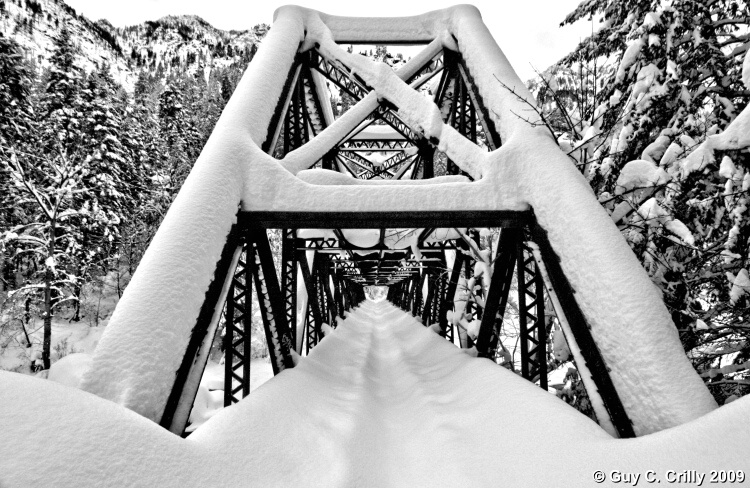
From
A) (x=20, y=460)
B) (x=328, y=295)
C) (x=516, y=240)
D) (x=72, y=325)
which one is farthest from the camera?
(x=72, y=325)

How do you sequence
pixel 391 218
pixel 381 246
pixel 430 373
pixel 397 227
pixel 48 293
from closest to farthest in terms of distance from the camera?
pixel 391 218
pixel 397 227
pixel 430 373
pixel 381 246
pixel 48 293

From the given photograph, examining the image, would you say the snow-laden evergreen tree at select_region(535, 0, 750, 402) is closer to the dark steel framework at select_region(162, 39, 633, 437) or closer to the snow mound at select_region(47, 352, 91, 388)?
the dark steel framework at select_region(162, 39, 633, 437)

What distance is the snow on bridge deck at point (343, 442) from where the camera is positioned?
1.44 meters

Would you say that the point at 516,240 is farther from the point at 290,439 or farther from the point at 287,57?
the point at 287,57

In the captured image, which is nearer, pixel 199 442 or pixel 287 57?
pixel 199 442

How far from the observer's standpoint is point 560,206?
2861mm

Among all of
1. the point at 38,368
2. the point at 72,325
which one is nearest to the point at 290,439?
the point at 38,368

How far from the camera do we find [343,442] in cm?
277

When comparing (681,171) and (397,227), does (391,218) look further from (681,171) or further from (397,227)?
(681,171)

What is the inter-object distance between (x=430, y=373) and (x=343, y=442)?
2480 mm

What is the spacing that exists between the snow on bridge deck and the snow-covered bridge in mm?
15

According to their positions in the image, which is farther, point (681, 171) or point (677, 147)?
point (677, 147)

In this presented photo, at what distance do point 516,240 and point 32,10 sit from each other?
954 ft

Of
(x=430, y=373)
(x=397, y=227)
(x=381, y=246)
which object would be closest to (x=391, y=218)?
A: (x=397, y=227)
